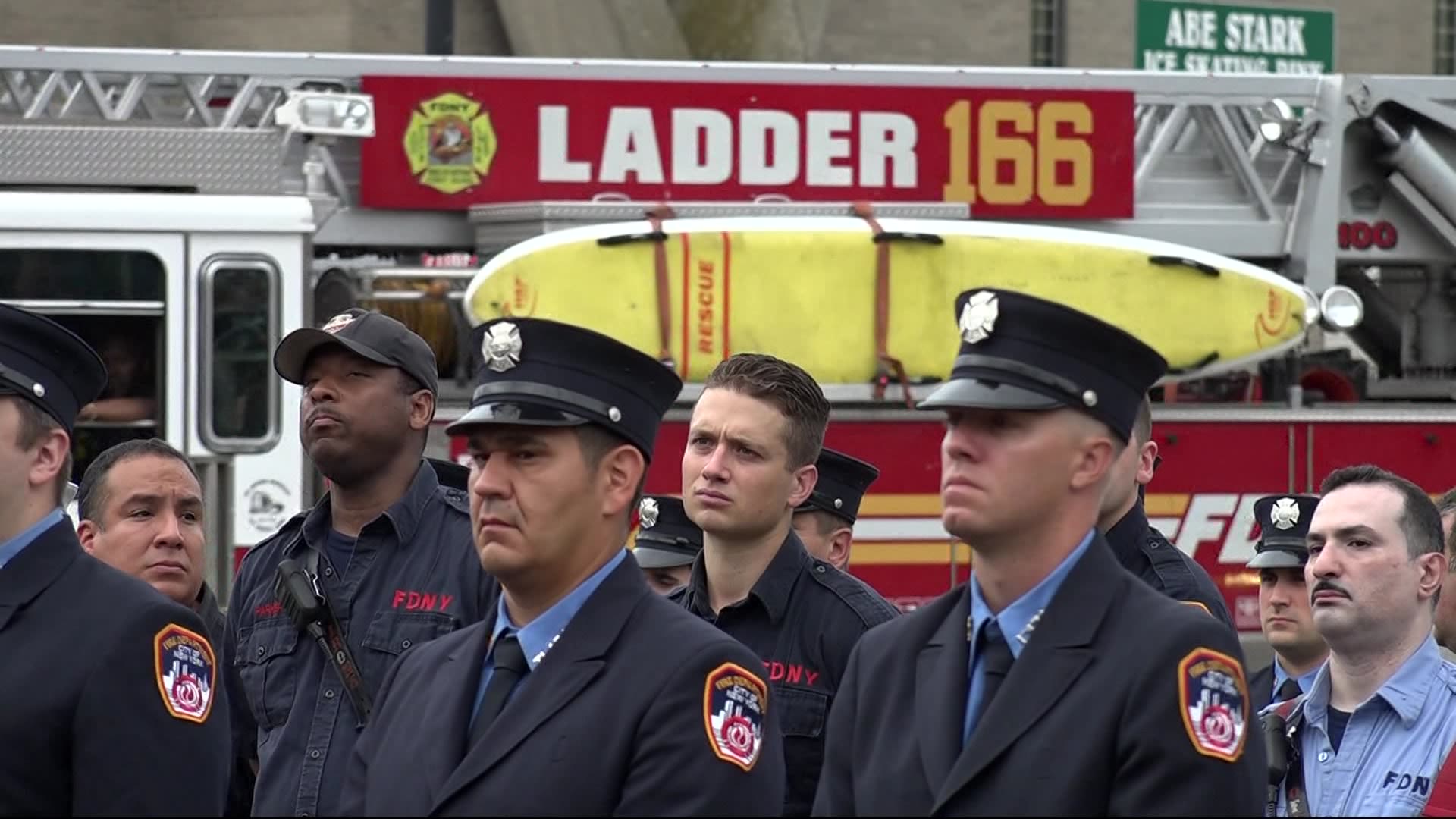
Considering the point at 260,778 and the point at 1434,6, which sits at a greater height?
the point at 1434,6

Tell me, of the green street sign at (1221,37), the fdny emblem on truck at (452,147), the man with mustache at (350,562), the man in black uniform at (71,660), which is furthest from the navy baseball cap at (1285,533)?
the green street sign at (1221,37)

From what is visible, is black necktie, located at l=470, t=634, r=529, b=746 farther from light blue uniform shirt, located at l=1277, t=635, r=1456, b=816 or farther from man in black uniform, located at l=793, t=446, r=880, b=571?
man in black uniform, located at l=793, t=446, r=880, b=571

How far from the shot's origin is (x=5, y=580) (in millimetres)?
3316

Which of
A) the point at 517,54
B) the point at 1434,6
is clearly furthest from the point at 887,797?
the point at 1434,6

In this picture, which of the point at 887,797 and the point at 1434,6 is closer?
the point at 887,797

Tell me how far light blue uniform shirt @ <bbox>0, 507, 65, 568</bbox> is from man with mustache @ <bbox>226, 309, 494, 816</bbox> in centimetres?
90

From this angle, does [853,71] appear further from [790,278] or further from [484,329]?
[484,329]

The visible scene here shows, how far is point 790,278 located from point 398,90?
183 cm

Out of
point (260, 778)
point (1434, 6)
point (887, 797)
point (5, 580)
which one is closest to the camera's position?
point (887, 797)

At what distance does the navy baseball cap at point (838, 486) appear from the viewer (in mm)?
5387

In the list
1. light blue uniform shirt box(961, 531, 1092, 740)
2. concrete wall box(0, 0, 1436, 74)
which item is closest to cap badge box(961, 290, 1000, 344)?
light blue uniform shirt box(961, 531, 1092, 740)

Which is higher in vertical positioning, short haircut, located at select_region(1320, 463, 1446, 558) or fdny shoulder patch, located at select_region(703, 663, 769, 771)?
short haircut, located at select_region(1320, 463, 1446, 558)

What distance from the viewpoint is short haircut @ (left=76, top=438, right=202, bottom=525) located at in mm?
4871

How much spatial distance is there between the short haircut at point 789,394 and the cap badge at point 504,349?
1.21 meters
